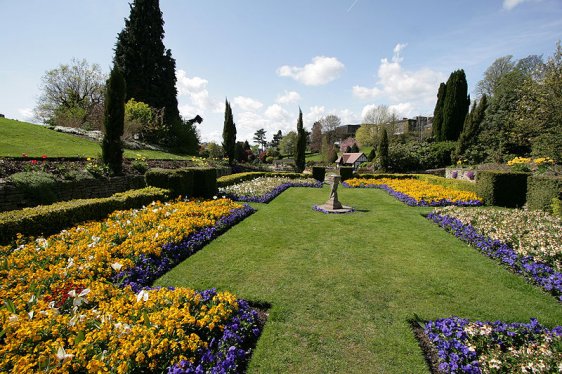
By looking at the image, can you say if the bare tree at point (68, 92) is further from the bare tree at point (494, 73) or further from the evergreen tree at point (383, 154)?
the bare tree at point (494, 73)

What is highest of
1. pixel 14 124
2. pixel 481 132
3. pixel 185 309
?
pixel 481 132

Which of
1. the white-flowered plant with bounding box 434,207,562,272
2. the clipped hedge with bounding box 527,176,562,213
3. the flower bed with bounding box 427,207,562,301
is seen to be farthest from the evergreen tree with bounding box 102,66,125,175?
the clipped hedge with bounding box 527,176,562,213

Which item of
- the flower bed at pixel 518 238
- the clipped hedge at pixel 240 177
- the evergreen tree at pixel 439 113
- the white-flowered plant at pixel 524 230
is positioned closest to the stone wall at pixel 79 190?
the clipped hedge at pixel 240 177

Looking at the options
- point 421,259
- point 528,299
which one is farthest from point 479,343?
point 421,259

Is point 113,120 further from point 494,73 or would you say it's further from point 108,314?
point 494,73

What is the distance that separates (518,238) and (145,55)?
35.4 metres

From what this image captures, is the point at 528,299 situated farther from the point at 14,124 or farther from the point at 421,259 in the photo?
the point at 14,124

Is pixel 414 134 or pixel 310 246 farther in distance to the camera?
pixel 414 134

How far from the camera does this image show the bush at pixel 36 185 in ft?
27.1

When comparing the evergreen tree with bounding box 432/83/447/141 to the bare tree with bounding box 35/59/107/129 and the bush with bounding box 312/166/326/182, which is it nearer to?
the bush with bounding box 312/166/326/182

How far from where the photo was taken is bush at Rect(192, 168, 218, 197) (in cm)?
1216

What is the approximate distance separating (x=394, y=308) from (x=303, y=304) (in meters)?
1.33

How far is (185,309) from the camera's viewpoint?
11.7 ft

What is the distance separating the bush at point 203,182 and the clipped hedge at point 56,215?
3088 mm
